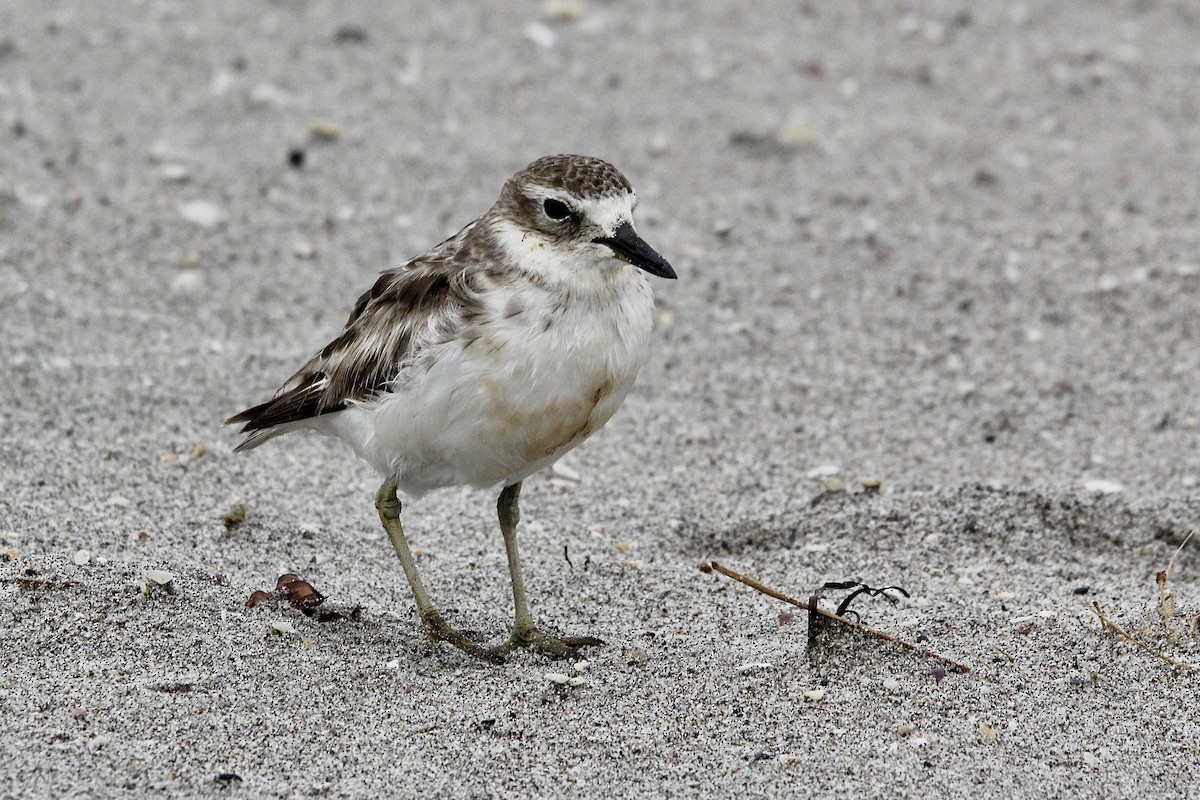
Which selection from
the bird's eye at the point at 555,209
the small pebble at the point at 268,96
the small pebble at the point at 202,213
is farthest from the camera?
→ the small pebble at the point at 268,96

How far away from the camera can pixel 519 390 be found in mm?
4992

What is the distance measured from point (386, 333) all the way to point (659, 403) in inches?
95.8

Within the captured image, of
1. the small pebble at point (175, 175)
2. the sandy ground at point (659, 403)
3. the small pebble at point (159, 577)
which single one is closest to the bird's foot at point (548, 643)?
the sandy ground at point (659, 403)

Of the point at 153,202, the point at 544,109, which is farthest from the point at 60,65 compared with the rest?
the point at 544,109

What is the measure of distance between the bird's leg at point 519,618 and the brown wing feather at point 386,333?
71cm

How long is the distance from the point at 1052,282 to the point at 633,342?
13.3ft

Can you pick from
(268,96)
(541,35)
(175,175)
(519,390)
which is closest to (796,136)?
(541,35)

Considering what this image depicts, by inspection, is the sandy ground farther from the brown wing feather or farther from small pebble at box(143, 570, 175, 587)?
the brown wing feather

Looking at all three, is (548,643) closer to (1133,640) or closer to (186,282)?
(1133,640)

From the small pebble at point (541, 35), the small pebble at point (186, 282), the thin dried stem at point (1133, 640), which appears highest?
the small pebble at point (541, 35)

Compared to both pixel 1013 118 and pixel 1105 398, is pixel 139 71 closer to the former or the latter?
pixel 1013 118

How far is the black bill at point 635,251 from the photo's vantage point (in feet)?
16.2

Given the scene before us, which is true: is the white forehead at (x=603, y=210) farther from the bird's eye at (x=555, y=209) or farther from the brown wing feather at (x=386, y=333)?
the brown wing feather at (x=386, y=333)

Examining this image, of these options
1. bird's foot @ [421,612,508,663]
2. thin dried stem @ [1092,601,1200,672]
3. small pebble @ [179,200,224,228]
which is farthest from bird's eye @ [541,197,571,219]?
small pebble @ [179,200,224,228]
